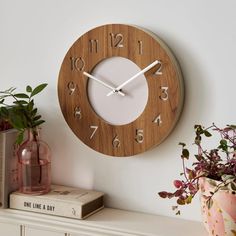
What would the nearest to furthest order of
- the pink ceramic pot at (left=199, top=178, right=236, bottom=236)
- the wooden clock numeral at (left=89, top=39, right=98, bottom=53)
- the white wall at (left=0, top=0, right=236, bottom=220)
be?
the pink ceramic pot at (left=199, top=178, right=236, bottom=236), the white wall at (left=0, top=0, right=236, bottom=220), the wooden clock numeral at (left=89, top=39, right=98, bottom=53)

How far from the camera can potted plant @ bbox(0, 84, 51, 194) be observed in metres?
1.53

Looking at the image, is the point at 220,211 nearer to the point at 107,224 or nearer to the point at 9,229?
the point at 107,224

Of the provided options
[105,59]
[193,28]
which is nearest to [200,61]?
[193,28]

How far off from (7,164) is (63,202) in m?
0.20

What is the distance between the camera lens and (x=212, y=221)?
3.92ft

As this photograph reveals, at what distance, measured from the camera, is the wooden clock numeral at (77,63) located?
1.49m

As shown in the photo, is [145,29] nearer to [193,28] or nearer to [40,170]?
[193,28]

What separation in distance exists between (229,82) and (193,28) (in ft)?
0.53

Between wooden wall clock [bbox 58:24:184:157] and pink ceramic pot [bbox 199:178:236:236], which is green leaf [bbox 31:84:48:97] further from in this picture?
pink ceramic pot [bbox 199:178:236:236]

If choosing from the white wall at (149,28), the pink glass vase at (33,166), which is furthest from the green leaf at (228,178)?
the pink glass vase at (33,166)

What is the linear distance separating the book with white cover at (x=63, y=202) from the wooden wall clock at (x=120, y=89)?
0.45 ft

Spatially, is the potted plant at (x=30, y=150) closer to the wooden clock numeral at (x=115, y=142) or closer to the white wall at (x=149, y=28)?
the white wall at (x=149, y=28)

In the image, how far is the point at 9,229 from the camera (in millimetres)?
1499

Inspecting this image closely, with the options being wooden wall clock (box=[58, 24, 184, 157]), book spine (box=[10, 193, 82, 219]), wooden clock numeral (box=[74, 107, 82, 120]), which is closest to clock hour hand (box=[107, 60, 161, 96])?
wooden wall clock (box=[58, 24, 184, 157])
